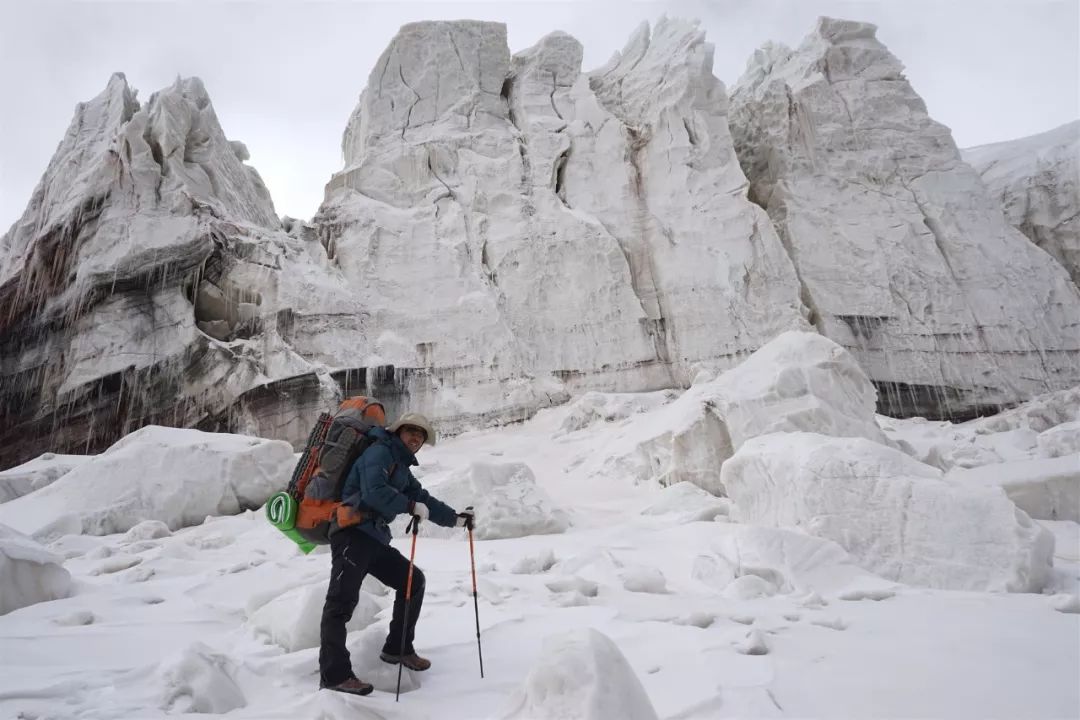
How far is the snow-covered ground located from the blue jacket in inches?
22.8

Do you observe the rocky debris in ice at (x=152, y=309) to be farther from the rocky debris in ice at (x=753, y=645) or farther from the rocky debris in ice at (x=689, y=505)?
the rocky debris in ice at (x=753, y=645)

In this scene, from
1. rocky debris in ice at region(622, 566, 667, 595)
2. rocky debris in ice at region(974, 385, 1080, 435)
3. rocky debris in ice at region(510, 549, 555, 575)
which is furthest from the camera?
rocky debris in ice at region(974, 385, 1080, 435)

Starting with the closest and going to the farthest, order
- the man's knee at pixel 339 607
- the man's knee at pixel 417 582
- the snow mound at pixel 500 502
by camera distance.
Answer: the man's knee at pixel 339 607
the man's knee at pixel 417 582
the snow mound at pixel 500 502

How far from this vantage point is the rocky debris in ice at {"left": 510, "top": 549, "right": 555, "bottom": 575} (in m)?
4.87

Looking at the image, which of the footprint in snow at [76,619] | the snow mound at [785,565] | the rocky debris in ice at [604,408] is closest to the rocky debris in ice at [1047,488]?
the snow mound at [785,565]

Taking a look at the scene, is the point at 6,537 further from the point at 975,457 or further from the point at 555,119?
the point at 555,119

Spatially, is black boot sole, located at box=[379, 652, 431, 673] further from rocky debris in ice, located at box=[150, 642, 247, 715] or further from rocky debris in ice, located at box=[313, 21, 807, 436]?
rocky debris in ice, located at box=[313, 21, 807, 436]

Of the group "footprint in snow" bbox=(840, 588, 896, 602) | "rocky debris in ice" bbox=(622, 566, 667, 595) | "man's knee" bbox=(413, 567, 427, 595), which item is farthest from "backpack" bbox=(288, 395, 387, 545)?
"footprint in snow" bbox=(840, 588, 896, 602)

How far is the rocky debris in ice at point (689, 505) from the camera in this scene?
6621mm

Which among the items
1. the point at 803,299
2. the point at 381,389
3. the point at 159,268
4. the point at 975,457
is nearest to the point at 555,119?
the point at 803,299

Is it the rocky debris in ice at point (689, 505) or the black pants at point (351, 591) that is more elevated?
the black pants at point (351, 591)

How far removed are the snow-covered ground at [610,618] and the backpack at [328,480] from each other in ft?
2.01

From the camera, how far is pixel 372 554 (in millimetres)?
2957

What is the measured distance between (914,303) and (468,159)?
17.0 m
